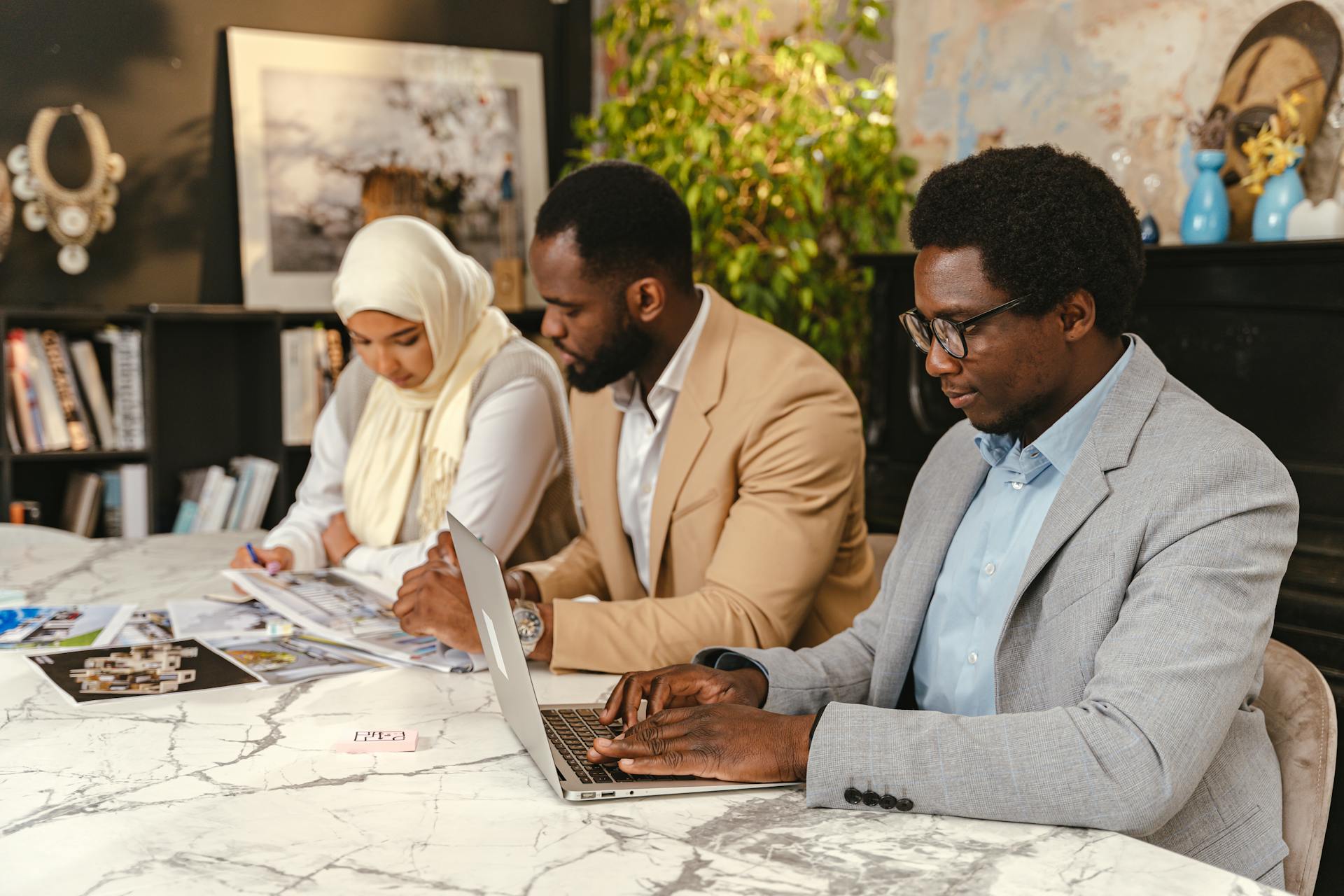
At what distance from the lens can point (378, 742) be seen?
1.38 m

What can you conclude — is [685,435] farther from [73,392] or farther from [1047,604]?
[73,392]

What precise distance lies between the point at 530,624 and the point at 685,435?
45 cm

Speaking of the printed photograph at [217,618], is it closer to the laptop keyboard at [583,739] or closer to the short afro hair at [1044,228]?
the laptop keyboard at [583,739]

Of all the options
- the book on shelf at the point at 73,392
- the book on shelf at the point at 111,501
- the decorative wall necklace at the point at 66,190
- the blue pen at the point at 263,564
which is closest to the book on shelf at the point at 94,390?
the book on shelf at the point at 73,392

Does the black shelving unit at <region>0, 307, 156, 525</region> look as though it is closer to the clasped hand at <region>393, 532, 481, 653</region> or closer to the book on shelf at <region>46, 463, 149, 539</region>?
the book on shelf at <region>46, 463, 149, 539</region>


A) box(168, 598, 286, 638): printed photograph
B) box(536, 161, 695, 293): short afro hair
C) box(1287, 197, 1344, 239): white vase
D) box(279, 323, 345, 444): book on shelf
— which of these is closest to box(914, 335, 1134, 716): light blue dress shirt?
box(536, 161, 695, 293): short afro hair

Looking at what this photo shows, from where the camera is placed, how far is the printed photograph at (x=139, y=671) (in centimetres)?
158

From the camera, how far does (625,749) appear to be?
127 cm

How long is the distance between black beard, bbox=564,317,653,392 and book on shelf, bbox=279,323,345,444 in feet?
7.88

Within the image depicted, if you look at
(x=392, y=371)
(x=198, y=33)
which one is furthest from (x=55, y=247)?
(x=392, y=371)

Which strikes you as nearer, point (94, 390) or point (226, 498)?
point (94, 390)

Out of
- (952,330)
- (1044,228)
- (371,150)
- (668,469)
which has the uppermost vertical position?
(371,150)

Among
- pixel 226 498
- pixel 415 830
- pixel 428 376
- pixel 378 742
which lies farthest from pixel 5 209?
pixel 415 830

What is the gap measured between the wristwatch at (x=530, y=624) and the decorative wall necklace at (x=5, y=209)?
3.01 meters
